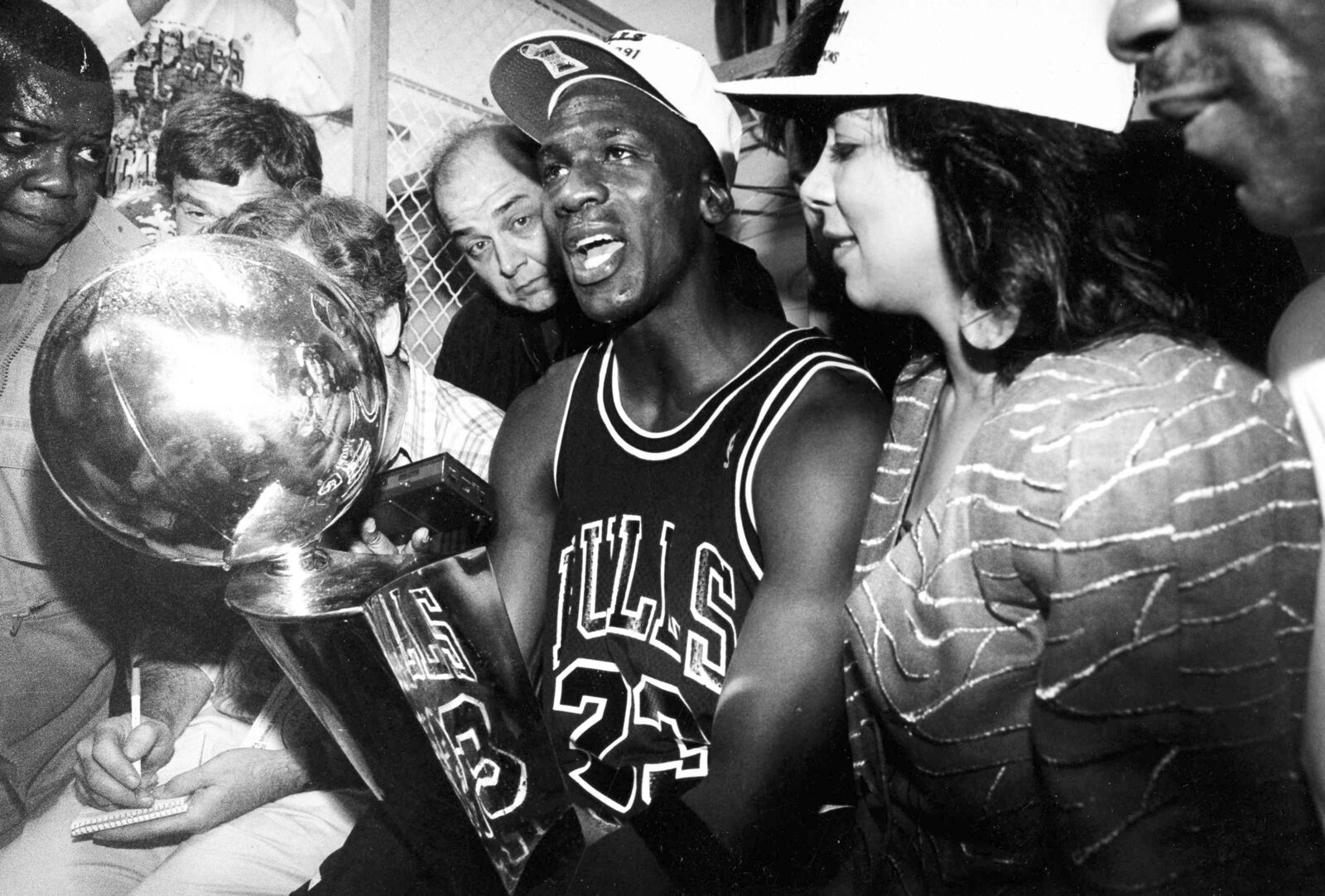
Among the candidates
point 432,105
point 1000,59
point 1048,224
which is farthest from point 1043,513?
point 432,105

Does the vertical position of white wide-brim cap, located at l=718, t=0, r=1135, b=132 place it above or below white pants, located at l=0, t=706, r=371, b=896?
above

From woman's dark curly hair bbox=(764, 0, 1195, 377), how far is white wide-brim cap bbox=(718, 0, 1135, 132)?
0.07 ft

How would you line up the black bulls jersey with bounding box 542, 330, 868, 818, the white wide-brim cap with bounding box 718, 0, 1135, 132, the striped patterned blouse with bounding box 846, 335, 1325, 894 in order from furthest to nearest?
the black bulls jersey with bounding box 542, 330, 868, 818 → the white wide-brim cap with bounding box 718, 0, 1135, 132 → the striped patterned blouse with bounding box 846, 335, 1325, 894

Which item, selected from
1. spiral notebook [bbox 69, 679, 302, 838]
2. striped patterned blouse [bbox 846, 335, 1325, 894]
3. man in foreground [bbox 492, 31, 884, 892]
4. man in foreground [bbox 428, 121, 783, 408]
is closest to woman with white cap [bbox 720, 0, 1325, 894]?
striped patterned blouse [bbox 846, 335, 1325, 894]

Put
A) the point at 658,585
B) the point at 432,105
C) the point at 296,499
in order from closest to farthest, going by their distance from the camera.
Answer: the point at 296,499 → the point at 658,585 → the point at 432,105

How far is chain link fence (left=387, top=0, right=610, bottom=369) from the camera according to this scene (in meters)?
2.12

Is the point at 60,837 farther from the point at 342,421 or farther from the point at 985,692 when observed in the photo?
the point at 985,692

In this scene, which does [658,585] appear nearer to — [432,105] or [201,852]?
[201,852]

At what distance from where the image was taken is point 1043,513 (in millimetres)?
846

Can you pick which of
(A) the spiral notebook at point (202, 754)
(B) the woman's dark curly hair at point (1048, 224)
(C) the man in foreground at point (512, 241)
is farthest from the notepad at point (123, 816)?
(B) the woman's dark curly hair at point (1048, 224)

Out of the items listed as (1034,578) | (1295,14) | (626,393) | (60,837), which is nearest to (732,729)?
(1034,578)

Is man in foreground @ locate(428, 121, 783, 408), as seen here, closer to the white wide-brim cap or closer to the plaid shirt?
the plaid shirt

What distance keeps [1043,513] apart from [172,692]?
154cm

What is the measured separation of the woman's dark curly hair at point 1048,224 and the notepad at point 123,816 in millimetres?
1581
